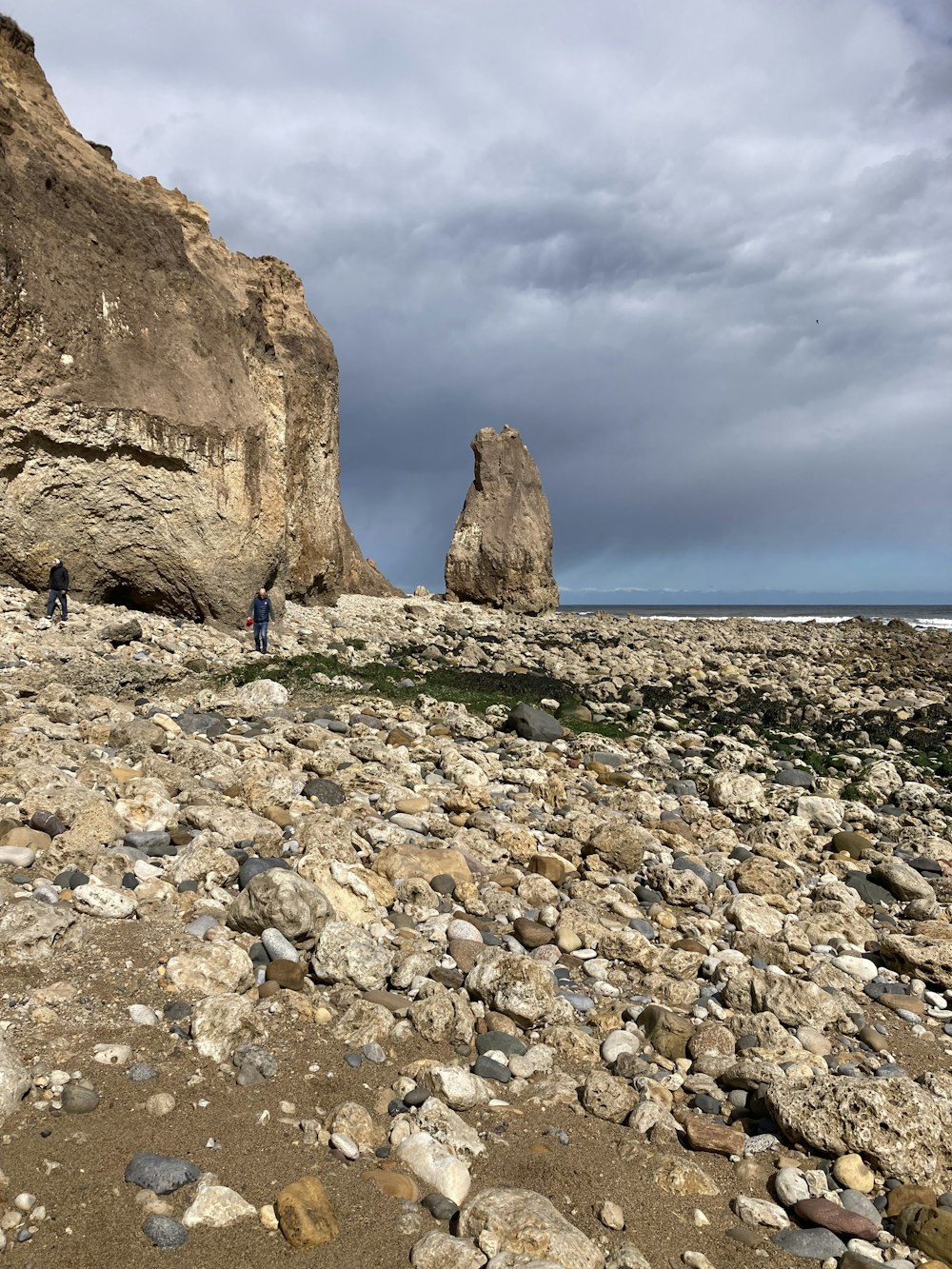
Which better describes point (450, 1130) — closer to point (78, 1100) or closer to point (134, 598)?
point (78, 1100)

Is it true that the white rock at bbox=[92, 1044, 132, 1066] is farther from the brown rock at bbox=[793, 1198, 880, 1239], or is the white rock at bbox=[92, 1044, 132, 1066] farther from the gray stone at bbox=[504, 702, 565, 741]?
the gray stone at bbox=[504, 702, 565, 741]

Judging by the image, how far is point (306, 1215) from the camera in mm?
2936

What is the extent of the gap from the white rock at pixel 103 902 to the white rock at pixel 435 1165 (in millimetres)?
2087

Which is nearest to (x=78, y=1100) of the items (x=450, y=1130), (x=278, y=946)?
(x=278, y=946)

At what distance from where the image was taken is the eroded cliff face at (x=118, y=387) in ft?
49.2

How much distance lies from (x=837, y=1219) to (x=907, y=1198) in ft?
1.47

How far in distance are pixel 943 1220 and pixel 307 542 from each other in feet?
76.3

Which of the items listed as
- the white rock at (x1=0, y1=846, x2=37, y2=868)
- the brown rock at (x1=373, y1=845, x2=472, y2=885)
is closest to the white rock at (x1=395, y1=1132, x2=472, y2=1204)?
the brown rock at (x1=373, y1=845, x2=472, y2=885)

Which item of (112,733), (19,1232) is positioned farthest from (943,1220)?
(112,733)

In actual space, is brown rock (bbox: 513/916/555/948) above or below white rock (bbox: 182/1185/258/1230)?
below

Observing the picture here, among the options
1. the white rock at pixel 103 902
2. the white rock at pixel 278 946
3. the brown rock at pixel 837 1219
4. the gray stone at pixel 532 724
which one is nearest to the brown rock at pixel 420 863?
the white rock at pixel 278 946

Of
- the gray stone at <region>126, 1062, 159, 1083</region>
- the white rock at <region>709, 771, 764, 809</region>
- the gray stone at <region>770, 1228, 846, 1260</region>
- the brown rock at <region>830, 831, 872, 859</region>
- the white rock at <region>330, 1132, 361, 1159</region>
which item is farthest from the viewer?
the white rock at <region>709, 771, 764, 809</region>

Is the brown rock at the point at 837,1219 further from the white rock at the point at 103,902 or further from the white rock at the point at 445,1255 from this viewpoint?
the white rock at the point at 103,902

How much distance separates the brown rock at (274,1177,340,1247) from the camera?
2881mm
